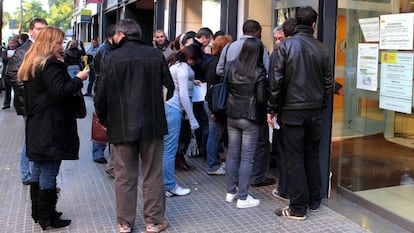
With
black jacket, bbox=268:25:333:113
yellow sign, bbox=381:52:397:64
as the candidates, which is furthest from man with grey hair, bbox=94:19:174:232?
yellow sign, bbox=381:52:397:64

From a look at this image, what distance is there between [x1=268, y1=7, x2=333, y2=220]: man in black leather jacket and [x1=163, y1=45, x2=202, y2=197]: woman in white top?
2.97ft

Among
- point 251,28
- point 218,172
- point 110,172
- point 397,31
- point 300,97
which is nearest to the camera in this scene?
point 300,97

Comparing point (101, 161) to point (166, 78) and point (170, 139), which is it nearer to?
point (170, 139)

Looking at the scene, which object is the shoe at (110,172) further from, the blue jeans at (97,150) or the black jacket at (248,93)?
the black jacket at (248,93)

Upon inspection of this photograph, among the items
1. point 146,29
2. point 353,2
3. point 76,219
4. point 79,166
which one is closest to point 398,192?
point 353,2

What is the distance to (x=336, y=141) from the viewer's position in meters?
5.13

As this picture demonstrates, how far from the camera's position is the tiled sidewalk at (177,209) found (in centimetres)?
423

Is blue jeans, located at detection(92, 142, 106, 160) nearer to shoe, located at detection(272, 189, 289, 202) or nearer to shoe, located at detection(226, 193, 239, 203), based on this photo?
shoe, located at detection(226, 193, 239, 203)

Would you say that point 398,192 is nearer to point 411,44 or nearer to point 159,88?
point 411,44

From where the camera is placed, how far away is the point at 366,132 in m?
5.23

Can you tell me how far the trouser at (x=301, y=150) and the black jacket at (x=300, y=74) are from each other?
10cm

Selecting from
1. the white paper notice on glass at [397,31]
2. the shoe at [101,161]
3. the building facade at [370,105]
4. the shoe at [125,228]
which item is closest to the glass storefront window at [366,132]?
the building facade at [370,105]

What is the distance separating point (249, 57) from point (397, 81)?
4.59 ft

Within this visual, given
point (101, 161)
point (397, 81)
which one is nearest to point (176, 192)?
point (101, 161)
